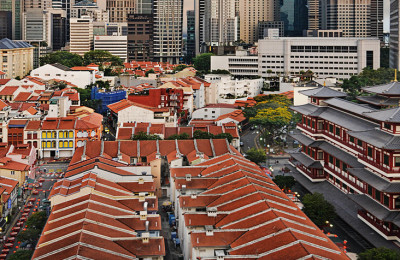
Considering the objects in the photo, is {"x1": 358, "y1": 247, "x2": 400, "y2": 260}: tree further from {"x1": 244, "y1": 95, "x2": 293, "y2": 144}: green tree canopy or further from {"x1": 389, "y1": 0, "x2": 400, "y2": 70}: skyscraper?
{"x1": 389, "y1": 0, "x2": 400, "y2": 70}: skyscraper

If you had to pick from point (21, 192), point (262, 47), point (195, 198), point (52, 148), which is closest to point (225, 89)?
point (262, 47)

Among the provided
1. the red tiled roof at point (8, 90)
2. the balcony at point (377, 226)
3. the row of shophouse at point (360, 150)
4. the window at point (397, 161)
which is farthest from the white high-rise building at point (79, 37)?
the window at point (397, 161)

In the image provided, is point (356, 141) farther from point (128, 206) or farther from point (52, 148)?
point (52, 148)

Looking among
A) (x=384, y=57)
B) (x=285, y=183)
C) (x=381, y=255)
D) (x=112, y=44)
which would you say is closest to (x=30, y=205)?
(x=285, y=183)

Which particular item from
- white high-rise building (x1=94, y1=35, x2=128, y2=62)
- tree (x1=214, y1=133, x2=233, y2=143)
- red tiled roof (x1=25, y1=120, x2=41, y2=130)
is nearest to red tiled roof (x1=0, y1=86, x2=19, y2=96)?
red tiled roof (x1=25, y1=120, x2=41, y2=130)

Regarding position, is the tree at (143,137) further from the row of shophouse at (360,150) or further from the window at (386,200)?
the window at (386,200)

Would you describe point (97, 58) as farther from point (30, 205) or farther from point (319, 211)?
point (319, 211)

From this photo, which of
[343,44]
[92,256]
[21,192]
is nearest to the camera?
[92,256]
